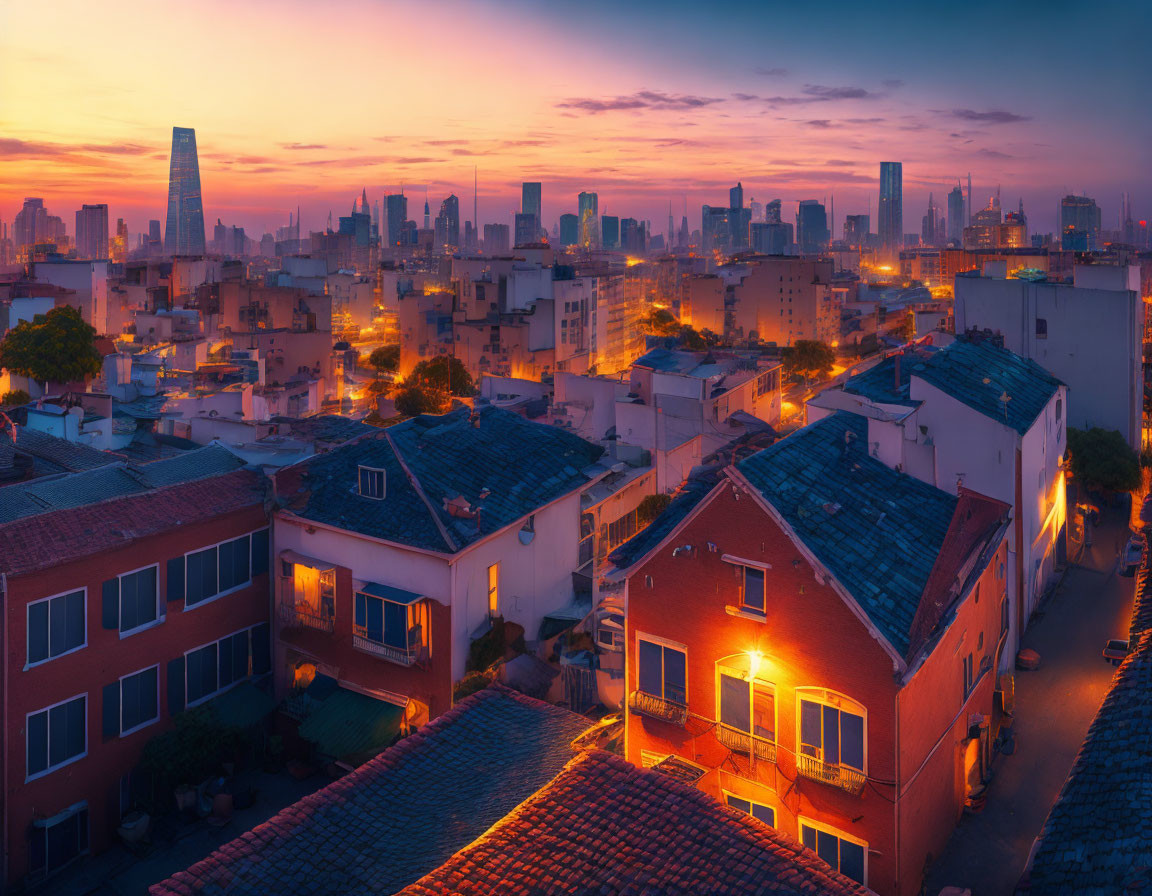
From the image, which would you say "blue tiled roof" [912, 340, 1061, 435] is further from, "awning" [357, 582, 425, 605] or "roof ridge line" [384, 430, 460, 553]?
"awning" [357, 582, 425, 605]

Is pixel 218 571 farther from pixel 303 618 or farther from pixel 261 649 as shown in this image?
pixel 261 649

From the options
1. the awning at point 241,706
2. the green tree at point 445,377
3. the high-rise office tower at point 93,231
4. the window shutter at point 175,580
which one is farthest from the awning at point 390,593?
the high-rise office tower at point 93,231

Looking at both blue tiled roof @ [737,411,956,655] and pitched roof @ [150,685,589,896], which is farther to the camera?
blue tiled roof @ [737,411,956,655]

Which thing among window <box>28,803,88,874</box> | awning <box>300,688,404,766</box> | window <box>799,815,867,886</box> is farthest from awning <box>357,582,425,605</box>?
window <box>799,815,867,886</box>

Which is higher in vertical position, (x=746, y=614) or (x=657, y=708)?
(x=746, y=614)

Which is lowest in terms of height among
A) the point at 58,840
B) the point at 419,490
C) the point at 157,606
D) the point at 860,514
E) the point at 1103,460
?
the point at 58,840

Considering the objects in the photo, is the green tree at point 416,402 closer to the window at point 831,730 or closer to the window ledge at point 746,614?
the window ledge at point 746,614

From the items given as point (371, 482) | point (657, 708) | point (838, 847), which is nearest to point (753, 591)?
point (657, 708)
